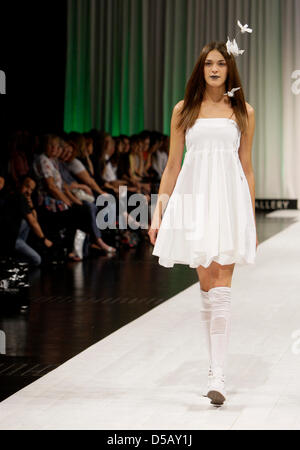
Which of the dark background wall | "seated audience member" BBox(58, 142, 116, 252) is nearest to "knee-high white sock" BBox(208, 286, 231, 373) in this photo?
"seated audience member" BBox(58, 142, 116, 252)

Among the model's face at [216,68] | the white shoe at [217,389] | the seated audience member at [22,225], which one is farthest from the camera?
the seated audience member at [22,225]

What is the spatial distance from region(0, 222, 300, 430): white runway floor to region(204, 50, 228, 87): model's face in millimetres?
1103

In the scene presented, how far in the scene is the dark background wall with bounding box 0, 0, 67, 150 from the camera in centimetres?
1102

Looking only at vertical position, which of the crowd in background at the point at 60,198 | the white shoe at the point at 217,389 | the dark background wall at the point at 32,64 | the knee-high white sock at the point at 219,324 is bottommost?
the white shoe at the point at 217,389

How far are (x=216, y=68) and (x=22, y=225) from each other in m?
3.83

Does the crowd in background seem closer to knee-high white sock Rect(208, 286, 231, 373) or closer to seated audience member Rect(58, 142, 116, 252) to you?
seated audience member Rect(58, 142, 116, 252)

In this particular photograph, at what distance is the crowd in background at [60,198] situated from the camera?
6.71 m

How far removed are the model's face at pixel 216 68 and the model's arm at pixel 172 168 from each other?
14cm

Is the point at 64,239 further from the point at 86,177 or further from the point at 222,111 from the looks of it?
the point at 222,111

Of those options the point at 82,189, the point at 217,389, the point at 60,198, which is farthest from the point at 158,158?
the point at 217,389

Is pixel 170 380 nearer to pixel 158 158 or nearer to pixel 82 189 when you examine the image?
pixel 82 189

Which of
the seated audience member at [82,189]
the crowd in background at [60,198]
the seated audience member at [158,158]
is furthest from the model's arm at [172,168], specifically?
the seated audience member at [158,158]

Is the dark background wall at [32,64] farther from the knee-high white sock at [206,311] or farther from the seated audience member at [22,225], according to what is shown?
the knee-high white sock at [206,311]

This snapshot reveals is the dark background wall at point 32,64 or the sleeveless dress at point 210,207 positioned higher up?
the dark background wall at point 32,64
